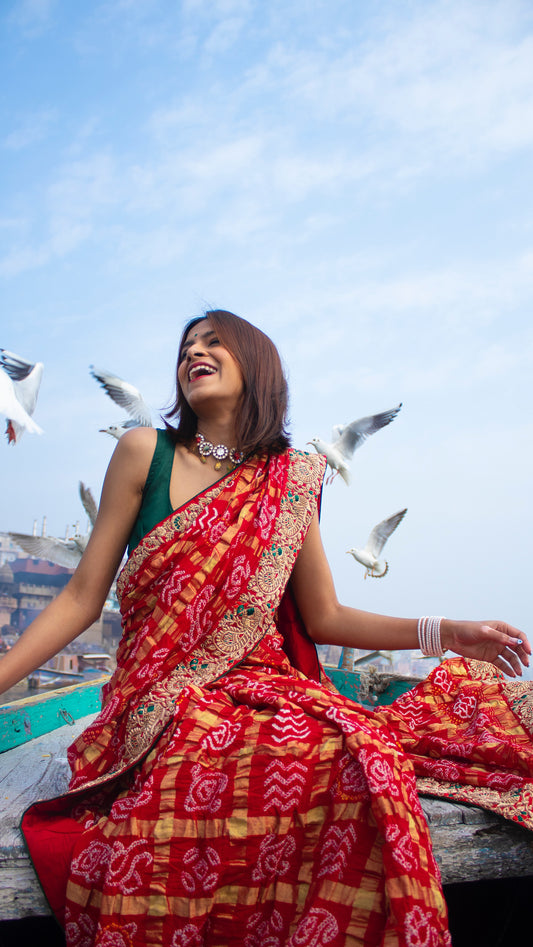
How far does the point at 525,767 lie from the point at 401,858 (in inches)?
26.4

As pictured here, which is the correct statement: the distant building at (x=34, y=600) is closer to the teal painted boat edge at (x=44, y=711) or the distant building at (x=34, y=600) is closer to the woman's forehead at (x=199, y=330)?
the teal painted boat edge at (x=44, y=711)

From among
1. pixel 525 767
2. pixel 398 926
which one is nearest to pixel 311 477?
pixel 525 767

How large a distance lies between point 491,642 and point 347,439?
7.36 meters

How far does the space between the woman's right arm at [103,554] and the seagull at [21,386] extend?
15.1 ft

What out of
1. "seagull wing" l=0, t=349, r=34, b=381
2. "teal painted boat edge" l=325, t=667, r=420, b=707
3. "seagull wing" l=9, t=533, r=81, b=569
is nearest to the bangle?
"teal painted boat edge" l=325, t=667, r=420, b=707

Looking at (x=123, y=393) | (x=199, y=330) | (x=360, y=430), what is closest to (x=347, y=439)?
(x=360, y=430)

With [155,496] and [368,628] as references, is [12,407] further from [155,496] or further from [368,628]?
[368,628]

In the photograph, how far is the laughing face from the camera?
87.4 inches

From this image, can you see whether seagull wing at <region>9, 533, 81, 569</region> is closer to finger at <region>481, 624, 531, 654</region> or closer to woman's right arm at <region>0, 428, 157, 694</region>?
woman's right arm at <region>0, 428, 157, 694</region>

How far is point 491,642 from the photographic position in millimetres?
1910

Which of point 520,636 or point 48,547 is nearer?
point 520,636

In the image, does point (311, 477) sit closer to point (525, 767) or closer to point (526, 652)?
point (526, 652)

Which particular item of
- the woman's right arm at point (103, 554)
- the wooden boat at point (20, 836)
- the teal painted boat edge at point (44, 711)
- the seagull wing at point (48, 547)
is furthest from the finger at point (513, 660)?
the seagull wing at point (48, 547)

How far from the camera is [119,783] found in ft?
5.58
